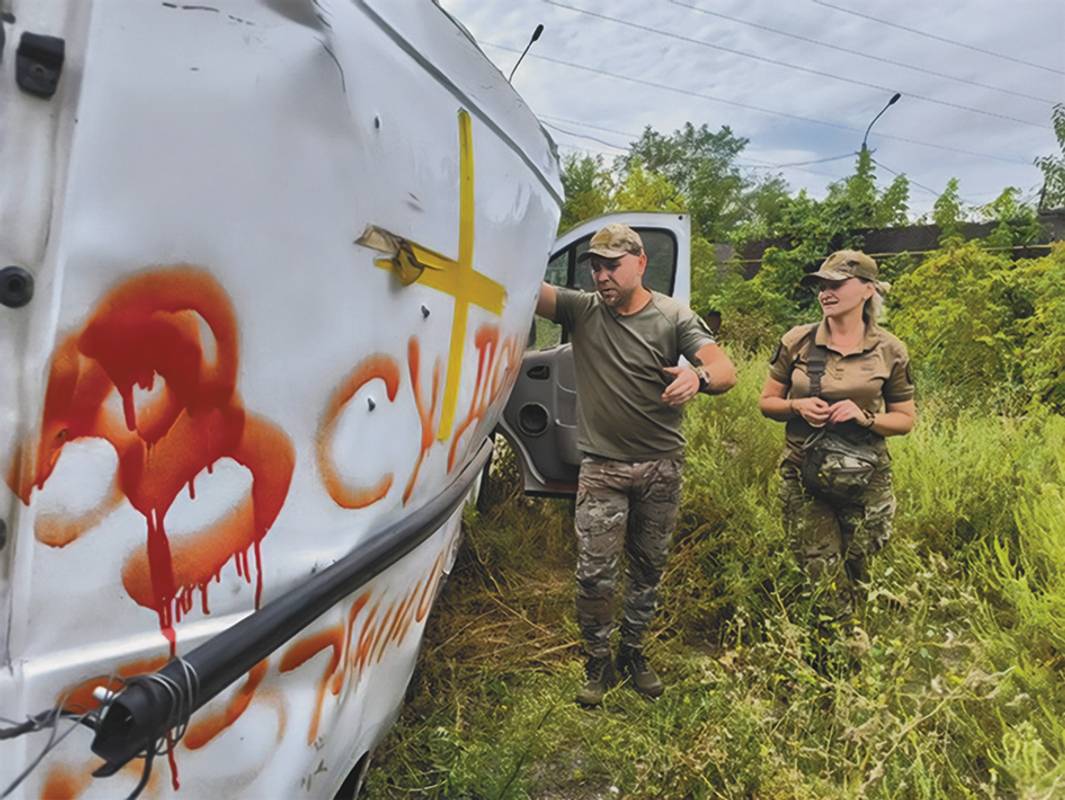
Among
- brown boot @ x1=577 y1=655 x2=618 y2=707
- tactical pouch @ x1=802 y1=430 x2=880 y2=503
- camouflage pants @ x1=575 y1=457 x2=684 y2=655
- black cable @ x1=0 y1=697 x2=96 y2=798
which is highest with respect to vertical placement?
tactical pouch @ x1=802 y1=430 x2=880 y2=503

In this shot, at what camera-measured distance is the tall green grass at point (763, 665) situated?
2.31m

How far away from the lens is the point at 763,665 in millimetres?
2898

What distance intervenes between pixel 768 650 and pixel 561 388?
1.74m

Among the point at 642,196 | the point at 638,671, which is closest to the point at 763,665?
the point at 638,671

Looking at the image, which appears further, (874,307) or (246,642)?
(874,307)

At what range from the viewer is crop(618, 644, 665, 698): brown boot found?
10.1 ft

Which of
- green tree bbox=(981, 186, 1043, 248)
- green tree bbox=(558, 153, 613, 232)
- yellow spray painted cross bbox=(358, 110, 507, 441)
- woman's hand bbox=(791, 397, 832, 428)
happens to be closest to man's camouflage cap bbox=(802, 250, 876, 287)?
woman's hand bbox=(791, 397, 832, 428)

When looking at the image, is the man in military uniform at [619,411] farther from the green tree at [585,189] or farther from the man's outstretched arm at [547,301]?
the green tree at [585,189]

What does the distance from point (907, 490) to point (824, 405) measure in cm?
174

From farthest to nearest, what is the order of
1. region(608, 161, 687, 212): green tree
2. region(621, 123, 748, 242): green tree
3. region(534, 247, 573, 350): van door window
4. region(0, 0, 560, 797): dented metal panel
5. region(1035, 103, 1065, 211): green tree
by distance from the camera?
1. region(621, 123, 748, 242): green tree
2. region(608, 161, 687, 212): green tree
3. region(1035, 103, 1065, 211): green tree
4. region(534, 247, 573, 350): van door window
5. region(0, 0, 560, 797): dented metal panel

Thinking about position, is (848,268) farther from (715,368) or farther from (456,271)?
(456,271)

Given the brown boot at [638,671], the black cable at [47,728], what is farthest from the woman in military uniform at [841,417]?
the black cable at [47,728]

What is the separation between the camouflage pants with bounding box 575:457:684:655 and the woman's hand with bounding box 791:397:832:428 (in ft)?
1.77

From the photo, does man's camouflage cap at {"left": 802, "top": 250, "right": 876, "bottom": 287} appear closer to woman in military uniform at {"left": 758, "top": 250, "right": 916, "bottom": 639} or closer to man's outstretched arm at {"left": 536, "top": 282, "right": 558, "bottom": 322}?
woman in military uniform at {"left": 758, "top": 250, "right": 916, "bottom": 639}
